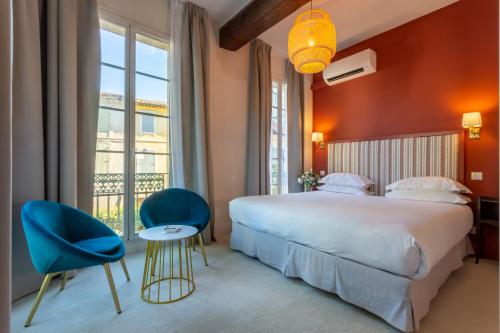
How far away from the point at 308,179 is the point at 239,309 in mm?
3077

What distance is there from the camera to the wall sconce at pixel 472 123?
2881 mm

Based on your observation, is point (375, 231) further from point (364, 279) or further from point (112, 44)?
point (112, 44)

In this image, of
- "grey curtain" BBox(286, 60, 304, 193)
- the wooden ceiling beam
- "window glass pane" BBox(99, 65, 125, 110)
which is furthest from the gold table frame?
"grey curtain" BBox(286, 60, 304, 193)

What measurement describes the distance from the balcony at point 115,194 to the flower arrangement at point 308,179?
8.67ft

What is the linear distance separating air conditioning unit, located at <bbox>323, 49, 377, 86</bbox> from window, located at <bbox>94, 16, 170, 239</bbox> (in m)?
2.86

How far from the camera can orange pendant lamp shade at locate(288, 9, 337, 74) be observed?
2.35 m

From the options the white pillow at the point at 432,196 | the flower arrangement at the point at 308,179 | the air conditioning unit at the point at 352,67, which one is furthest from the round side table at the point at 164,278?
the air conditioning unit at the point at 352,67

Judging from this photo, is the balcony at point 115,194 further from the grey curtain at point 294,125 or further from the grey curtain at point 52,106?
the grey curtain at point 294,125

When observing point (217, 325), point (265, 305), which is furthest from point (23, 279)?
point (265, 305)

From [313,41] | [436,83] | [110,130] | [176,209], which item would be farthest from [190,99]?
[436,83]

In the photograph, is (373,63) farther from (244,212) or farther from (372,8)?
(244,212)

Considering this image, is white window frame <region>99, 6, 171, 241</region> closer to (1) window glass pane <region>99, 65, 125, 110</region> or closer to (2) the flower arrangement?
(1) window glass pane <region>99, 65, 125, 110</region>

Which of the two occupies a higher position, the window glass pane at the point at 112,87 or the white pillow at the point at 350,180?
the window glass pane at the point at 112,87

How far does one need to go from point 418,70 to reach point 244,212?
329 cm
